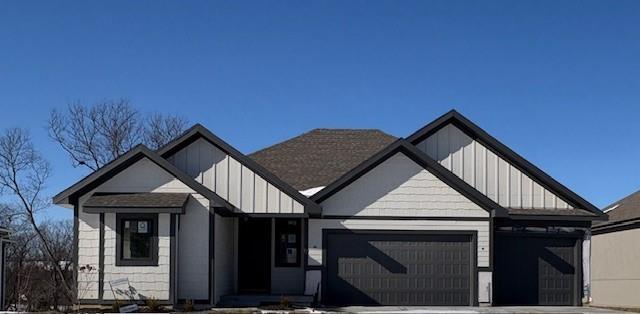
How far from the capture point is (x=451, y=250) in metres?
23.1

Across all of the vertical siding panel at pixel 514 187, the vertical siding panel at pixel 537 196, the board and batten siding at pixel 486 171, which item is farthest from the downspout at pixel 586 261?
the vertical siding panel at pixel 514 187

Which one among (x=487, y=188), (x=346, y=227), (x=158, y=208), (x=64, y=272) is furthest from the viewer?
(x=64, y=272)

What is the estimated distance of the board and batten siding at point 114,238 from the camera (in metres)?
20.9

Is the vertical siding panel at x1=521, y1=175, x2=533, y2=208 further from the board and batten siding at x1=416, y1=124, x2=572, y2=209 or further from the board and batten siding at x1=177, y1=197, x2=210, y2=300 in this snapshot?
the board and batten siding at x1=177, y1=197, x2=210, y2=300

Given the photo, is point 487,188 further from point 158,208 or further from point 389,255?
point 158,208

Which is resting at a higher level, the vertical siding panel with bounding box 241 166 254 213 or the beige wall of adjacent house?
the vertical siding panel with bounding box 241 166 254 213

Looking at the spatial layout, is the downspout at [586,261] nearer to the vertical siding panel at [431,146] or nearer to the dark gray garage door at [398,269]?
the dark gray garage door at [398,269]

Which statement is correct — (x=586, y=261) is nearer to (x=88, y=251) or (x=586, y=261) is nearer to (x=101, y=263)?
(x=101, y=263)

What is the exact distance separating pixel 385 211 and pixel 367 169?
1.24 meters

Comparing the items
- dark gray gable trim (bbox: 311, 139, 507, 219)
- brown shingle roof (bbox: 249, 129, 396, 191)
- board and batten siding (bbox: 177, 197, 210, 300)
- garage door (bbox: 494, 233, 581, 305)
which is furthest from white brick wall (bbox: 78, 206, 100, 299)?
garage door (bbox: 494, 233, 581, 305)

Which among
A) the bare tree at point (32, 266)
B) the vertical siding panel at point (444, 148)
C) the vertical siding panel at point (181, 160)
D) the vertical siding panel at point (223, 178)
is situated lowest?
the bare tree at point (32, 266)

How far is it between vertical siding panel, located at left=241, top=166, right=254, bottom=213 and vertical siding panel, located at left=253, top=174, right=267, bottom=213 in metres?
0.11

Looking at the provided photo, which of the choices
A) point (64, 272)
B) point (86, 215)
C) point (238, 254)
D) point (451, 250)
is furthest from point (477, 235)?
point (64, 272)

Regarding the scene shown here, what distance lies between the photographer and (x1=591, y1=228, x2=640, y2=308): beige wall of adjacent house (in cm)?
2857
